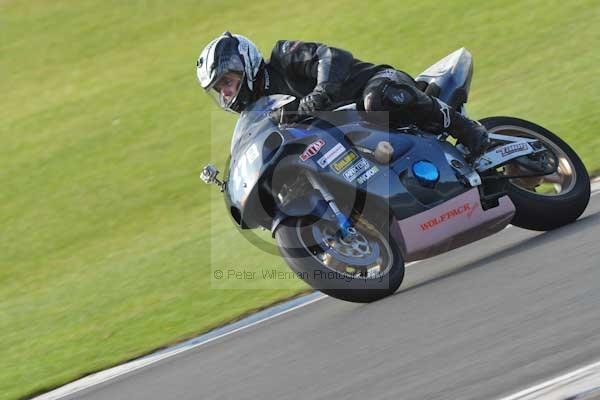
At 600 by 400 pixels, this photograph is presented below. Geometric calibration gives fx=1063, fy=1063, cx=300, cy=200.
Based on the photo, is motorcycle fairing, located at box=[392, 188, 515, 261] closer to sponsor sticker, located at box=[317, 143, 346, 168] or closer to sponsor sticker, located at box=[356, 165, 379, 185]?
sponsor sticker, located at box=[356, 165, 379, 185]

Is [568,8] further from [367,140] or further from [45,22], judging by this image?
[45,22]

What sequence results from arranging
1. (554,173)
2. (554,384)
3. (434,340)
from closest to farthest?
1. (554,384)
2. (434,340)
3. (554,173)

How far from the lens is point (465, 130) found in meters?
5.96

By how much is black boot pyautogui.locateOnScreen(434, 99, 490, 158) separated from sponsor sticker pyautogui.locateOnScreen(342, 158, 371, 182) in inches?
23.7

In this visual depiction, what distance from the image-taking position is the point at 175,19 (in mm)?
19203

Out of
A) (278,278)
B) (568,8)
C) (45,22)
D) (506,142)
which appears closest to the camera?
(506,142)

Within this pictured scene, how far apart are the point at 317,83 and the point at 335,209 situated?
785 millimetres

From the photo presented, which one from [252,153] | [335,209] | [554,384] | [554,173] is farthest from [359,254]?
[554,384]

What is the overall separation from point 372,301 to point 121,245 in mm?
4892

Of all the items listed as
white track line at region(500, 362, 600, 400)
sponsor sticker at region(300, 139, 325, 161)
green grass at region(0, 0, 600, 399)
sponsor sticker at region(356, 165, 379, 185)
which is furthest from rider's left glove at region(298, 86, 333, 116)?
white track line at region(500, 362, 600, 400)

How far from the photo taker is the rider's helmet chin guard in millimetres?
5602

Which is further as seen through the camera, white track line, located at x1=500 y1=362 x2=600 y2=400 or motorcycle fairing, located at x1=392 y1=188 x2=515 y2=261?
motorcycle fairing, located at x1=392 y1=188 x2=515 y2=261

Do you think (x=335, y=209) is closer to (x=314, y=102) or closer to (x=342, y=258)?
(x=342, y=258)

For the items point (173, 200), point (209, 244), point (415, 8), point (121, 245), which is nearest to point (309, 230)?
point (209, 244)
